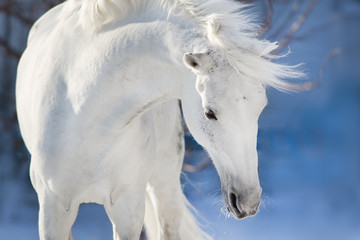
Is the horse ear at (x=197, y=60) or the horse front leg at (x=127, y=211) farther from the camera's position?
the horse front leg at (x=127, y=211)

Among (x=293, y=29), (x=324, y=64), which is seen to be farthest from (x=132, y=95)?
(x=324, y=64)

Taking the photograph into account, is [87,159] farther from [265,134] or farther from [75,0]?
[265,134]

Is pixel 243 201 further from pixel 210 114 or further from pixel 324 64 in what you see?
pixel 324 64

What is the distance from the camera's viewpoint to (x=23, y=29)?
12.0 ft

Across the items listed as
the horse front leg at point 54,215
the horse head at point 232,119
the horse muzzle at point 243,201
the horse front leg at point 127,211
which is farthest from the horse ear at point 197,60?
the horse front leg at point 54,215

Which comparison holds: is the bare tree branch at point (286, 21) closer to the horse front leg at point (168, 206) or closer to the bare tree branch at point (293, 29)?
the bare tree branch at point (293, 29)

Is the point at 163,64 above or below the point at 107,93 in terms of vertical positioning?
above

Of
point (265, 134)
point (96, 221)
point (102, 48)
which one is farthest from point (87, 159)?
point (96, 221)

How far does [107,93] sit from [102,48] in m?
0.13

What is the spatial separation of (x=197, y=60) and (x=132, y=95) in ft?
0.99

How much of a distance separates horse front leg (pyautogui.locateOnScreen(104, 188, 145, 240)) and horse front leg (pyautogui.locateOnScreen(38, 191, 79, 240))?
0.12 m

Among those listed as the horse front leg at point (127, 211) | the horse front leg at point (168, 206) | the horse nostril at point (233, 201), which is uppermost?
the horse nostril at point (233, 201)

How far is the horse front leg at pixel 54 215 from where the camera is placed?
69.3 inches

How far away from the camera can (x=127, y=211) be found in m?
1.79
